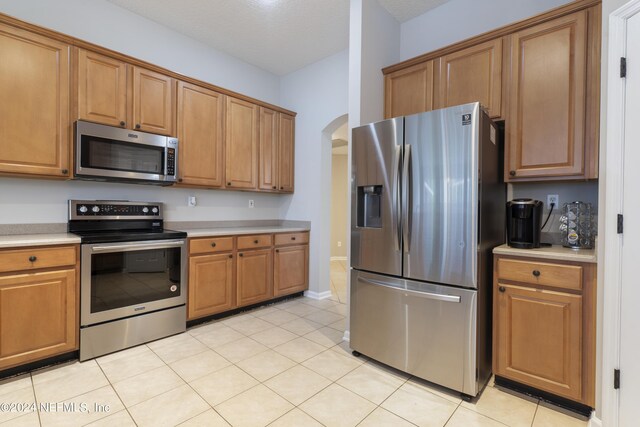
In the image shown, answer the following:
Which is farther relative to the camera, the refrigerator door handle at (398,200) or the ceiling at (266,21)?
the ceiling at (266,21)

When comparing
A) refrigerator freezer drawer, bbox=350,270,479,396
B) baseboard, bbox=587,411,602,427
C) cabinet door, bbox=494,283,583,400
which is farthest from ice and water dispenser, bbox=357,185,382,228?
baseboard, bbox=587,411,602,427

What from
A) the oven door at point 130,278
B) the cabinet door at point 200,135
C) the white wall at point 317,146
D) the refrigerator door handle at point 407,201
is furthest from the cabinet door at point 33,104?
the refrigerator door handle at point 407,201

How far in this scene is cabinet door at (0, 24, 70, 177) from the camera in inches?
84.2

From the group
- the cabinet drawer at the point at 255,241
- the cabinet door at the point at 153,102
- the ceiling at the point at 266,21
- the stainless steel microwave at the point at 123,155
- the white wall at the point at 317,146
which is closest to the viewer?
the stainless steel microwave at the point at 123,155

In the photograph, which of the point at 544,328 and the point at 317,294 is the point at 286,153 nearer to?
the point at 317,294

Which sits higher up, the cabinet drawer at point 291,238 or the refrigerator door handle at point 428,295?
the cabinet drawer at point 291,238

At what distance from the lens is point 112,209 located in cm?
282

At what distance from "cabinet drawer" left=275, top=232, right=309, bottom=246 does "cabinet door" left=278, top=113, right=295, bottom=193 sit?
2.17 feet

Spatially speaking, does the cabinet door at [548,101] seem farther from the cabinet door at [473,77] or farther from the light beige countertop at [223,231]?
the light beige countertop at [223,231]

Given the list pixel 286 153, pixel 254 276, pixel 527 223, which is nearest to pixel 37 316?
pixel 254 276

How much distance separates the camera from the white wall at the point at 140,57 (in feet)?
8.08

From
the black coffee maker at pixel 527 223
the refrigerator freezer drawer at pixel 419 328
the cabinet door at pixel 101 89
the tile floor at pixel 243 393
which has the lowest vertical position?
the tile floor at pixel 243 393

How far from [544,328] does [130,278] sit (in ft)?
9.77

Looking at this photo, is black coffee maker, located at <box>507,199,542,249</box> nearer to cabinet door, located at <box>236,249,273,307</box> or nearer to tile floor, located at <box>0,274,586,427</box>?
tile floor, located at <box>0,274,586,427</box>
